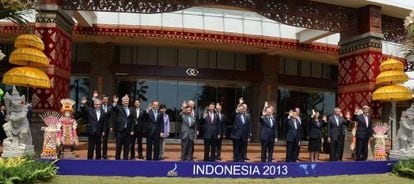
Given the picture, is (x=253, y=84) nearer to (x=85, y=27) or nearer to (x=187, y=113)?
(x=85, y=27)

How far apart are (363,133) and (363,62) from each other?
3090 mm

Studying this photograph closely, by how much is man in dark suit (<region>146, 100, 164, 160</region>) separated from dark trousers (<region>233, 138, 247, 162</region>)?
6.29 ft

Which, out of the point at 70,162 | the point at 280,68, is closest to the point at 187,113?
the point at 70,162

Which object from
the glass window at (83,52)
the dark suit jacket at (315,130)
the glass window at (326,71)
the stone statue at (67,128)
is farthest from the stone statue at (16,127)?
the glass window at (326,71)

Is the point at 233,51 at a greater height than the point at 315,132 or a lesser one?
greater

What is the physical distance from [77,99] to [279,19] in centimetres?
993

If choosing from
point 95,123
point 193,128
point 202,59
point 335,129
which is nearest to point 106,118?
point 95,123

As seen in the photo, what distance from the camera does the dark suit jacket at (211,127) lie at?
12.7 metres

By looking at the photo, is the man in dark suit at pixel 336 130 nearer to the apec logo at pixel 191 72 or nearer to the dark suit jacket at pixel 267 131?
the dark suit jacket at pixel 267 131

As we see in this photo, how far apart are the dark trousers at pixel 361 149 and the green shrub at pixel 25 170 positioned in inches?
321

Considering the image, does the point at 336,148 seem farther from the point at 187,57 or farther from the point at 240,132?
the point at 187,57

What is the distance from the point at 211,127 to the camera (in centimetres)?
1267

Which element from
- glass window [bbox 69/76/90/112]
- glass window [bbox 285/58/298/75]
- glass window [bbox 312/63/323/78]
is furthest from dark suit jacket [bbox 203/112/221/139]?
glass window [bbox 312/63/323/78]

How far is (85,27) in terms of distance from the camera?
18.8 m
